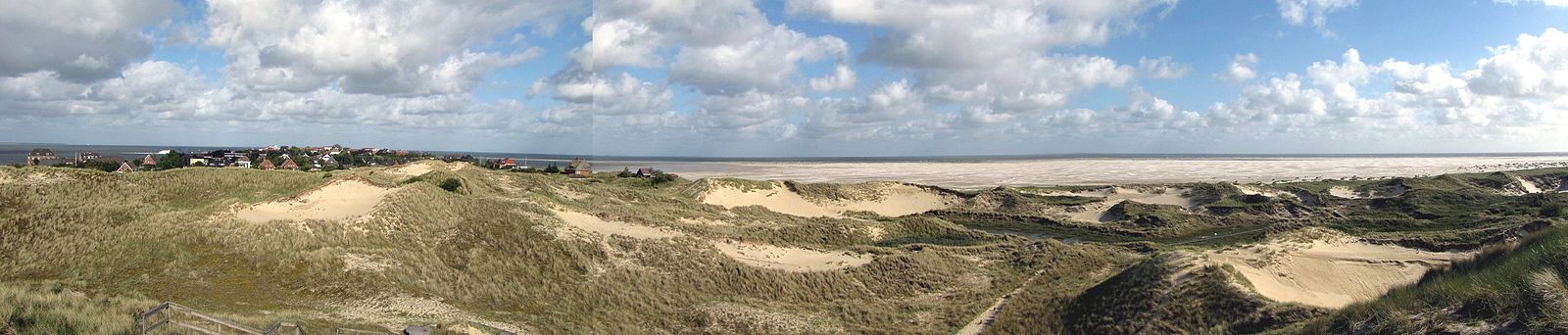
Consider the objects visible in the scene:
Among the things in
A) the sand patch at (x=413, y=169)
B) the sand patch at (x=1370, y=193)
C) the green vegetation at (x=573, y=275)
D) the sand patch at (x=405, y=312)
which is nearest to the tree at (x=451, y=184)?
the green vegetation at (x=573, y=275)

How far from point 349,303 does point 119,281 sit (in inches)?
213

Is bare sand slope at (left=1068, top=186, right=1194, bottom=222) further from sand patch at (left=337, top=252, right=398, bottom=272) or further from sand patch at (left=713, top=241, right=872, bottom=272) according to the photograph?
sand patch at (left=337, top=252, right=398, bottom=272)

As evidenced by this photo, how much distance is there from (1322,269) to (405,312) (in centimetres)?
2393

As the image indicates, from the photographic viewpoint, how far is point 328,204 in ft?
84.6

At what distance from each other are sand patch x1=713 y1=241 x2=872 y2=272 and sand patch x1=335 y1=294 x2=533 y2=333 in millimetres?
9236

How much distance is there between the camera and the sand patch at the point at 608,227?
2548 centimetres

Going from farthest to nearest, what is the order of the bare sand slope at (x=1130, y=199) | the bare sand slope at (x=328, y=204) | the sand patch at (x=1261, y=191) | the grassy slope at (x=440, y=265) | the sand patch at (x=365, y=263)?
the sand patch at (x=1261, y=191) < the bare sand slope at (x=1130, y=199) < the bare sand slope at (x=328, y=204) < the sand patch at (x=365, y=263) < the grassy slope at (x=440, y=265)

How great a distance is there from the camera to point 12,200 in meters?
21.7

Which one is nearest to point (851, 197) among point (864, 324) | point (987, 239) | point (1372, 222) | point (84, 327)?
point (987, 239)

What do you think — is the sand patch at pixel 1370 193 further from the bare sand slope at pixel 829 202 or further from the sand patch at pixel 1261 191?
the bare sand slope at pixel 829 202

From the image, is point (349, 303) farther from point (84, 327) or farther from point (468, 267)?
point (84, 327)

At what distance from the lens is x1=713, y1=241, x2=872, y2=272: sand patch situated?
2377cm

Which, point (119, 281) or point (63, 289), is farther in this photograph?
point (119, 281)

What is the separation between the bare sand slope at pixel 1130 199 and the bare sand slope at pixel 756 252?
28600 mm
